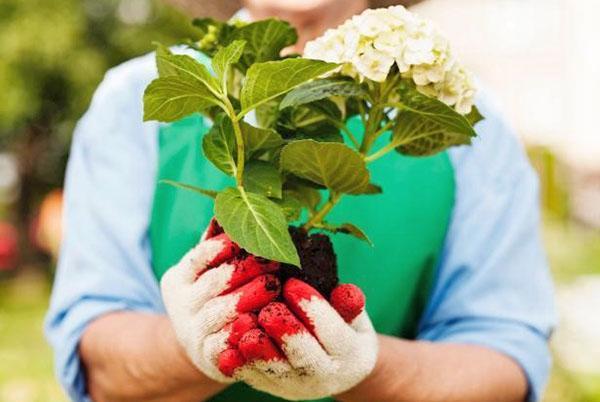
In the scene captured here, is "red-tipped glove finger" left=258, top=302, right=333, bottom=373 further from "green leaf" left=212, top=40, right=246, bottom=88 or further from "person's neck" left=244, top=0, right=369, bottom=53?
"person's neck" left=244, top=0, right=369, bottom=53

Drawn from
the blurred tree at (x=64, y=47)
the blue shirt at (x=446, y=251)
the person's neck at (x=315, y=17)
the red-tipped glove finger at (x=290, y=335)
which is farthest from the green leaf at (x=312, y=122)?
the blurred tree at (x=64, y=47)

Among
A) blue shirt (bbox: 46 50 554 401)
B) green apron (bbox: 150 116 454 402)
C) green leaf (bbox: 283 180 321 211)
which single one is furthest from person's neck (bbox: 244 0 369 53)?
green leaf (bbox: 283 180 321 211)

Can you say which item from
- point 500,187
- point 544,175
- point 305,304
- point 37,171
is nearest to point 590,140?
point 544,175

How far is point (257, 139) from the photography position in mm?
1017

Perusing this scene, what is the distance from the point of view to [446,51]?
0.97 m

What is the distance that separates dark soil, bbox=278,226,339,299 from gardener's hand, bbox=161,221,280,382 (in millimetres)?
27

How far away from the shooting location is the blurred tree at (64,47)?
614 centimetres

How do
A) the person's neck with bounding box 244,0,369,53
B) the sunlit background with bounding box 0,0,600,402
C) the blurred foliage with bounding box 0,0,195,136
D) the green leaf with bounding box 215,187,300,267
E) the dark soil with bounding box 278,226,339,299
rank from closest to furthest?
the green leaf with bounding box 215,187,300,267 → the dark soil with bounding box 278,226,339,299 → the person's neck with bounding box 244,0,369,53 → the sunlit background with bounding box 0,0,600,402 → the blurred foliage with bounding box 0,0,195,136

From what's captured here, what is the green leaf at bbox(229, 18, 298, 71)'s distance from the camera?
1.06 m

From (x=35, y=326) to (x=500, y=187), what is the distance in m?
5.25

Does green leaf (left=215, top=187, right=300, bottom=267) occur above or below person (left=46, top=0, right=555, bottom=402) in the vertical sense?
above

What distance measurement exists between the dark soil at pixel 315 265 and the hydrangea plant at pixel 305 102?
0.03m

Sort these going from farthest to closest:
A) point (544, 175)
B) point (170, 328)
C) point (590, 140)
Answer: point (590, 140) → point (544, 175) → point (170, 328)

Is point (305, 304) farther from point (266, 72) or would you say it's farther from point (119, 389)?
point (119, 389)
